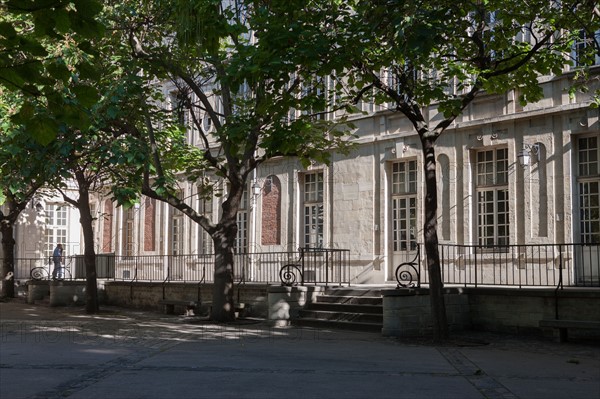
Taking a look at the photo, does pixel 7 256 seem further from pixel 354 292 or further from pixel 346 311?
pixel 346 311

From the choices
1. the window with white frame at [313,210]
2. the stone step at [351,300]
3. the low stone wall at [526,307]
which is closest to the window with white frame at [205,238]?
the window with white frame at [313,210]

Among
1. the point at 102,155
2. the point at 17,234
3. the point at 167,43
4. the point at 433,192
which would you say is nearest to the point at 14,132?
the point at 102,155

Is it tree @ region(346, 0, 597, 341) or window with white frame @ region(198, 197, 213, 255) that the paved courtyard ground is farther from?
window with white frame @ region(198, 197, 213, 255)

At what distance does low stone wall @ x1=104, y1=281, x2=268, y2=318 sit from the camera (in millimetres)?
19844

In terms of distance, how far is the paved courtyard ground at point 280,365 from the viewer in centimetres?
876

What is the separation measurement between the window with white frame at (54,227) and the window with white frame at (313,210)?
1700cm

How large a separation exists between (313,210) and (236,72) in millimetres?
12495

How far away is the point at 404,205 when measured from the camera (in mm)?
21375

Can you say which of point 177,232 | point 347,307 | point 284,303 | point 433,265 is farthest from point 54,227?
point 433,265

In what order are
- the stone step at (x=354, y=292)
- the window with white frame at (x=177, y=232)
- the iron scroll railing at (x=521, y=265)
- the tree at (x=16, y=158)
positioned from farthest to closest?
the window with white frame at (x=177, y=232) < the stone step at (x=354, y=292) < the iron scroll railing at (x=521, y=265) < the tree at (x=16, y=158)

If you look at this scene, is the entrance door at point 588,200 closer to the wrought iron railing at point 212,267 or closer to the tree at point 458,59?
the tree at point 458,59

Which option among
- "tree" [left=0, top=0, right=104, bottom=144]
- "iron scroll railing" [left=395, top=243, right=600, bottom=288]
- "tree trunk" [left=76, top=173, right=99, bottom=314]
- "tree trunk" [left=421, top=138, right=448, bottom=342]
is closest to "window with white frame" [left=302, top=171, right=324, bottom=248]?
"iron scroll railing" [left=395, top=243, right=600, bottom=288]

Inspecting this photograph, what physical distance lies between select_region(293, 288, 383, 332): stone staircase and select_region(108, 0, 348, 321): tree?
2.08 m

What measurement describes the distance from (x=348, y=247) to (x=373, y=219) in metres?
1.19
